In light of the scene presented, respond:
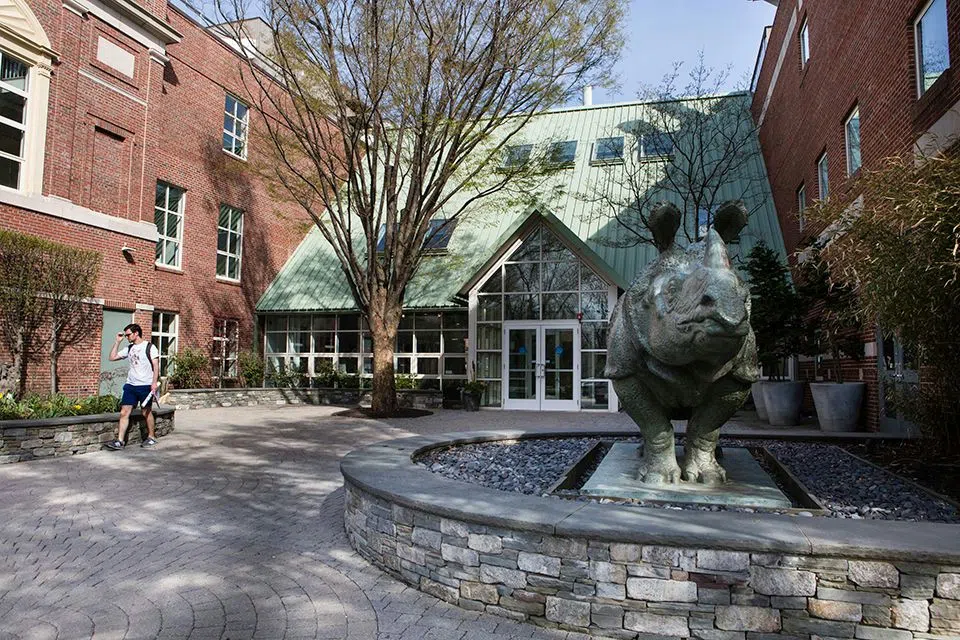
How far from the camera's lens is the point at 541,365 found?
642 inches

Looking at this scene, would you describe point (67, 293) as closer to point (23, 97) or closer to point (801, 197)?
point (23, 97)

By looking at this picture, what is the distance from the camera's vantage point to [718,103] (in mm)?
20797

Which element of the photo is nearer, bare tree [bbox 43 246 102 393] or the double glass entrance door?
bare tree [bbox 43 246 102 393]

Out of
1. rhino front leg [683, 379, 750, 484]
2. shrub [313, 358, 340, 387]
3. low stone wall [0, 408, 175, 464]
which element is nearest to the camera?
rhino front leg [683, 379, 750, 484]

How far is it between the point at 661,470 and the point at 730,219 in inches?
74.4

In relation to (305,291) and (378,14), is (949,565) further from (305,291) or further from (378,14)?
(305,291)

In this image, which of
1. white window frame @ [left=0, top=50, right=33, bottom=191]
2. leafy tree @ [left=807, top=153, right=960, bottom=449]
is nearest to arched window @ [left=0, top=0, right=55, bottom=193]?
white window frame @ [left=0, top=50, right=33, bottom=191]

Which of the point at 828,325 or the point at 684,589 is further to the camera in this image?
the point at 828,325

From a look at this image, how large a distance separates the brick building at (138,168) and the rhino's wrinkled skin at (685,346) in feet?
43.8

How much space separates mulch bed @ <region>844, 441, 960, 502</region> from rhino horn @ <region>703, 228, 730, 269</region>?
3.06 metres

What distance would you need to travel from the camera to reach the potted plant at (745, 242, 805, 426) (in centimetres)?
1185

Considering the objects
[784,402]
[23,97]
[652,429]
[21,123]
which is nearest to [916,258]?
[652,429]

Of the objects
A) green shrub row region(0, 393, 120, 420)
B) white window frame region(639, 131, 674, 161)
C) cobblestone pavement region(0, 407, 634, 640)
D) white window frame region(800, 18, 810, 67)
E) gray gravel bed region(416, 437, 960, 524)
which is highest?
white window frame region(800, 18, 810, 67)

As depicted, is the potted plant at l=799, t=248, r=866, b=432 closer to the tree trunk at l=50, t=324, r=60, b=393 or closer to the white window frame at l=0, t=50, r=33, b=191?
the tree trunk at l=50, t=324, r=60, b=393
